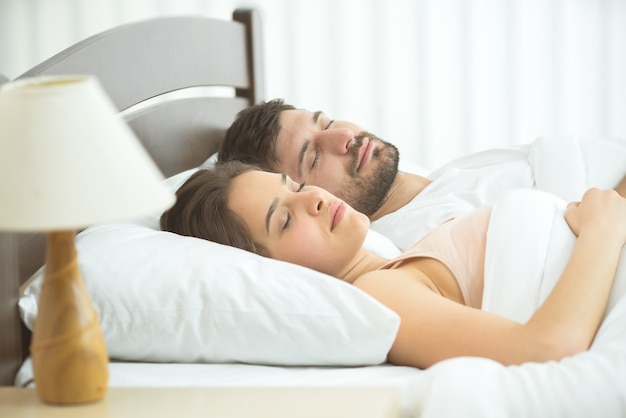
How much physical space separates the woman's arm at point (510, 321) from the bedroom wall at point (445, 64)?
1.91 m

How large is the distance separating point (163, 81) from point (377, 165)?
0.60 metres

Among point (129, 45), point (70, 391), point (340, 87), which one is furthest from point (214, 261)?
point (340, 87)

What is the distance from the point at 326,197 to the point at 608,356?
65 centimetres

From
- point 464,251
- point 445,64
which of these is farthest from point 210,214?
point 445,64

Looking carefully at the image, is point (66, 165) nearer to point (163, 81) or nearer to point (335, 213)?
point (335, 213)

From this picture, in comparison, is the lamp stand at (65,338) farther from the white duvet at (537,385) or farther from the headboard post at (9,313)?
the white duvet at (537,385)

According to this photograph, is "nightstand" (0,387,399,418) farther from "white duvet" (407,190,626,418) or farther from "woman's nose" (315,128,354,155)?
"woman's nose" (315,128,354,155)

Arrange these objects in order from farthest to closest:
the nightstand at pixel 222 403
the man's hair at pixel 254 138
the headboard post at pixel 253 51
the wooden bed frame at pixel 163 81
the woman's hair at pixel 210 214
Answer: the headboard post at pixel 253 51 < the man's hair at pixel 254 138 < the woman's hair at pixel 210 214 < the wooden bed frame at pixel 163 81 < the nightstand at pixel 222 403

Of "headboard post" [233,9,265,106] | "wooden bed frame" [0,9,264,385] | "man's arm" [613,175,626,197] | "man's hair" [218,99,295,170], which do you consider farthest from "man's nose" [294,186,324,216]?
"headboard post" [233,9,265,106]

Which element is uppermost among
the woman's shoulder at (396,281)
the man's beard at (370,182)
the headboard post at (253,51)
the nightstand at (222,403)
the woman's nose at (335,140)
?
the headboard post at (253,51)

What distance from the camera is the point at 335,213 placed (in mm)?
1632

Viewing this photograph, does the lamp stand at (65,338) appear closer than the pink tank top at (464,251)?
Yes

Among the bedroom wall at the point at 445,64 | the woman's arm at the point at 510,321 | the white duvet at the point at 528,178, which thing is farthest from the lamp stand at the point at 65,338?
the bedroom wall at the point at 445,64

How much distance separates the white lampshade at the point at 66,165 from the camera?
35.4 inches
